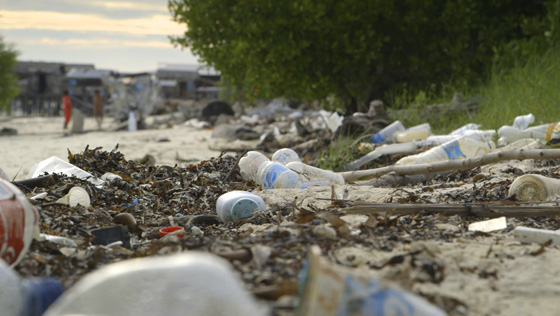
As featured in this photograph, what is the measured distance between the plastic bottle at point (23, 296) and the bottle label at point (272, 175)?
291 centimetres

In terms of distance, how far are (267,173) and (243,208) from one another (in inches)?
41.6

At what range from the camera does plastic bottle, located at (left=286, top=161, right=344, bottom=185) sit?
495 cm

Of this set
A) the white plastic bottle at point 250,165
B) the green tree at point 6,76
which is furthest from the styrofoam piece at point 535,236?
the green tree at point 6,76

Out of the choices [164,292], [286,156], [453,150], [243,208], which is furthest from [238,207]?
[453,150]

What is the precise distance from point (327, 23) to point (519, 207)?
7.28m

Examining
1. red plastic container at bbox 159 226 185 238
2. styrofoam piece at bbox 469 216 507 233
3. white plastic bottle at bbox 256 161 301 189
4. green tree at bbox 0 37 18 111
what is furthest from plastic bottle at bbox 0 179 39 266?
green tree at bbox 0 37 18 111

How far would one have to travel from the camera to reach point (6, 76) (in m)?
29.8

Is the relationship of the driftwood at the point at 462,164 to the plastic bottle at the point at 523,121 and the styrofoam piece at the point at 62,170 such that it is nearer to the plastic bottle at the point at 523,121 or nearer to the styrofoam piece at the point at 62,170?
the styrofoam piece at the point at 62,170

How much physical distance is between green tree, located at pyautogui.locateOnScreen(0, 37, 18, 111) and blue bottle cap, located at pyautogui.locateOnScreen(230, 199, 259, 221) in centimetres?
2787

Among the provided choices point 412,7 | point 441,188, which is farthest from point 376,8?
point 441,188

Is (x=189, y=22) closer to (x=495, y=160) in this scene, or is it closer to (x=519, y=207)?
(x=495, y=160)

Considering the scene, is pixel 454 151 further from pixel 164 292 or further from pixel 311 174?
pixel 164 292

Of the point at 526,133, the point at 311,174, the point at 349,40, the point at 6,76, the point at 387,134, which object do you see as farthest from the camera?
the point at 6,76

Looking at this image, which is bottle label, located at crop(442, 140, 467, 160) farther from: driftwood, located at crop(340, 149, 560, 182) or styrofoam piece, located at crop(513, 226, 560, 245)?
styrofoam piece, located at crop(513, 226, 560, 245)
